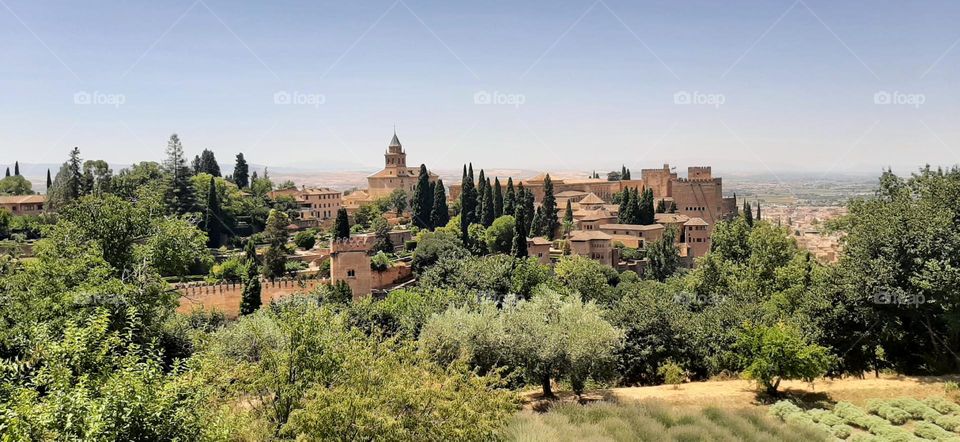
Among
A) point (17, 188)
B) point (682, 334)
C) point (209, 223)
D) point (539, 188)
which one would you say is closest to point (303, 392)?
point (682, 334)

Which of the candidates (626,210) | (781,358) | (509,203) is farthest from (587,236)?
(781,358)

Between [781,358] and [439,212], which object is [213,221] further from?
[781,358]

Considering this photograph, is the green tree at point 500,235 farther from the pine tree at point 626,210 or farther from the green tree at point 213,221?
the green tree at point 213,221

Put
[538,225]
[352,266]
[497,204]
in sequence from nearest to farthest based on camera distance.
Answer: [352,266], [538,225], [497,204]

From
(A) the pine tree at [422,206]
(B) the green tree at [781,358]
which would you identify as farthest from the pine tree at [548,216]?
(B) the green tree at [781,358]

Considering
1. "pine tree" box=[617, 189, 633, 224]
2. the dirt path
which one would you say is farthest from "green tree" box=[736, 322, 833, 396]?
"pine tree" box=[617, 189, 633, 224]

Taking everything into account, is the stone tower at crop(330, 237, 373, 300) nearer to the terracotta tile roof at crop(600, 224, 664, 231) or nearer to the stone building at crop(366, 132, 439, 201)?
the terracotta tile roof at crop(600, 224, 664, 231)

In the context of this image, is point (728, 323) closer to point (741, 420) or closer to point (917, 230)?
Result: point (917, 230)
